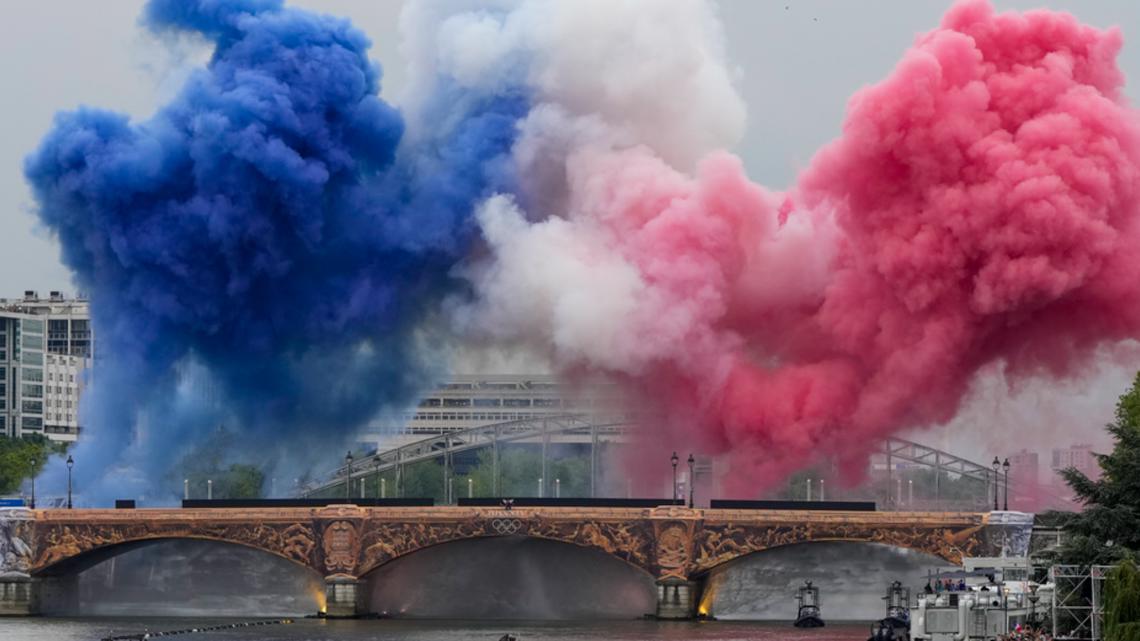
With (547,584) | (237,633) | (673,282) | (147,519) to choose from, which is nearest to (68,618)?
(147,519)

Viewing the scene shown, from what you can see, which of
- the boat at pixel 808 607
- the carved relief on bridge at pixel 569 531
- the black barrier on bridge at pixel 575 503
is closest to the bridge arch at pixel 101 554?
the carved relief on bridge at pixel 569 531

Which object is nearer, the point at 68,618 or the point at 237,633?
the point at 237,633

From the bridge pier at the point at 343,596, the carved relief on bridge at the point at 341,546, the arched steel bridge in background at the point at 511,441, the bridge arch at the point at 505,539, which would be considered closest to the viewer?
→ the bridge arch at the point at 505,539

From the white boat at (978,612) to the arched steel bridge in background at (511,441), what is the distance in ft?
217

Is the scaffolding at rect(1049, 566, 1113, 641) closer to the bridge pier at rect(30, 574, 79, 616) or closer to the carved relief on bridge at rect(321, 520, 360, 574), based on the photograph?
the carved relief on bridge at rect(321, 520, 360, 574)

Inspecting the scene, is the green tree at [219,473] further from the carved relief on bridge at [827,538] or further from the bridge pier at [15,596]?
the carved relief on bridge at [827,538]

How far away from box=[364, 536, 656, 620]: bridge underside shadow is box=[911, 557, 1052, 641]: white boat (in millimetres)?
40144

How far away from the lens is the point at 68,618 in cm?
13912

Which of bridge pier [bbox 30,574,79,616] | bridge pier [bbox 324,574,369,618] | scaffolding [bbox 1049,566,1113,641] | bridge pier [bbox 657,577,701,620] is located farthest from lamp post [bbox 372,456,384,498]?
scaffolding [bbox 1049,566,1113,641]

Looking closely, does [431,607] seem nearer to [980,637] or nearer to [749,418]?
[749,418]

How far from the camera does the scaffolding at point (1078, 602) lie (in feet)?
308

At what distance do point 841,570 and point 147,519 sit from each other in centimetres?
3466

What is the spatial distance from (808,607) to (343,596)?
23.1m

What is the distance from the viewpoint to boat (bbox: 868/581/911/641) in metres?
110
